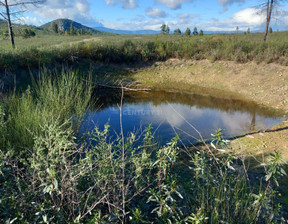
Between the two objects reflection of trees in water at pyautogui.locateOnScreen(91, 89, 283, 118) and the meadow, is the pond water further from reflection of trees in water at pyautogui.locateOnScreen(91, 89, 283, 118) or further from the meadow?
the meadow

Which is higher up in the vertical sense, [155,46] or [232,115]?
[155,46]

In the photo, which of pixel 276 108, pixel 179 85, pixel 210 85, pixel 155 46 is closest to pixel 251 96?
pixel 276 108

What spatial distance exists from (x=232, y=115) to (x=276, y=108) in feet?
5.74

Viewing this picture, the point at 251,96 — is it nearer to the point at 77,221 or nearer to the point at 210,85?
the point at 210,85

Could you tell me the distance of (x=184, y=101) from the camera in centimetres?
834

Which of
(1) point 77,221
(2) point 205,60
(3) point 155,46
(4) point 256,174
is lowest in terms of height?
(4) point 256,174

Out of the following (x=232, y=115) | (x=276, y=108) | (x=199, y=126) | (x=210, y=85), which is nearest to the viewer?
(x=199, y=126)

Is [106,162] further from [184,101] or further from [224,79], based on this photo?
[224,79]

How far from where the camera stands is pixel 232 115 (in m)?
6.84

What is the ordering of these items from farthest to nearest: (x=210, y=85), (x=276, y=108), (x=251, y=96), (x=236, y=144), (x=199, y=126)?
1. (x=210, y=85)
2. (x=251, y=96)
3. (x=276, y=108)
4. (x=199, y=126)
5. (x=236, y=144)

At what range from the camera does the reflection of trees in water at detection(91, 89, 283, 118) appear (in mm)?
7328

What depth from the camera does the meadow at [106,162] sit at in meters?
1.74

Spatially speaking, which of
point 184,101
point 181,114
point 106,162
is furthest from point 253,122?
point 106,162

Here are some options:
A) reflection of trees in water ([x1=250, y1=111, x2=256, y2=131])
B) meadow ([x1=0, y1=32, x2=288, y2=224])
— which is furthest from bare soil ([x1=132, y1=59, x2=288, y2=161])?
reflection of trees in water ([x1=250, y1=111, x2=256, y2=131])
